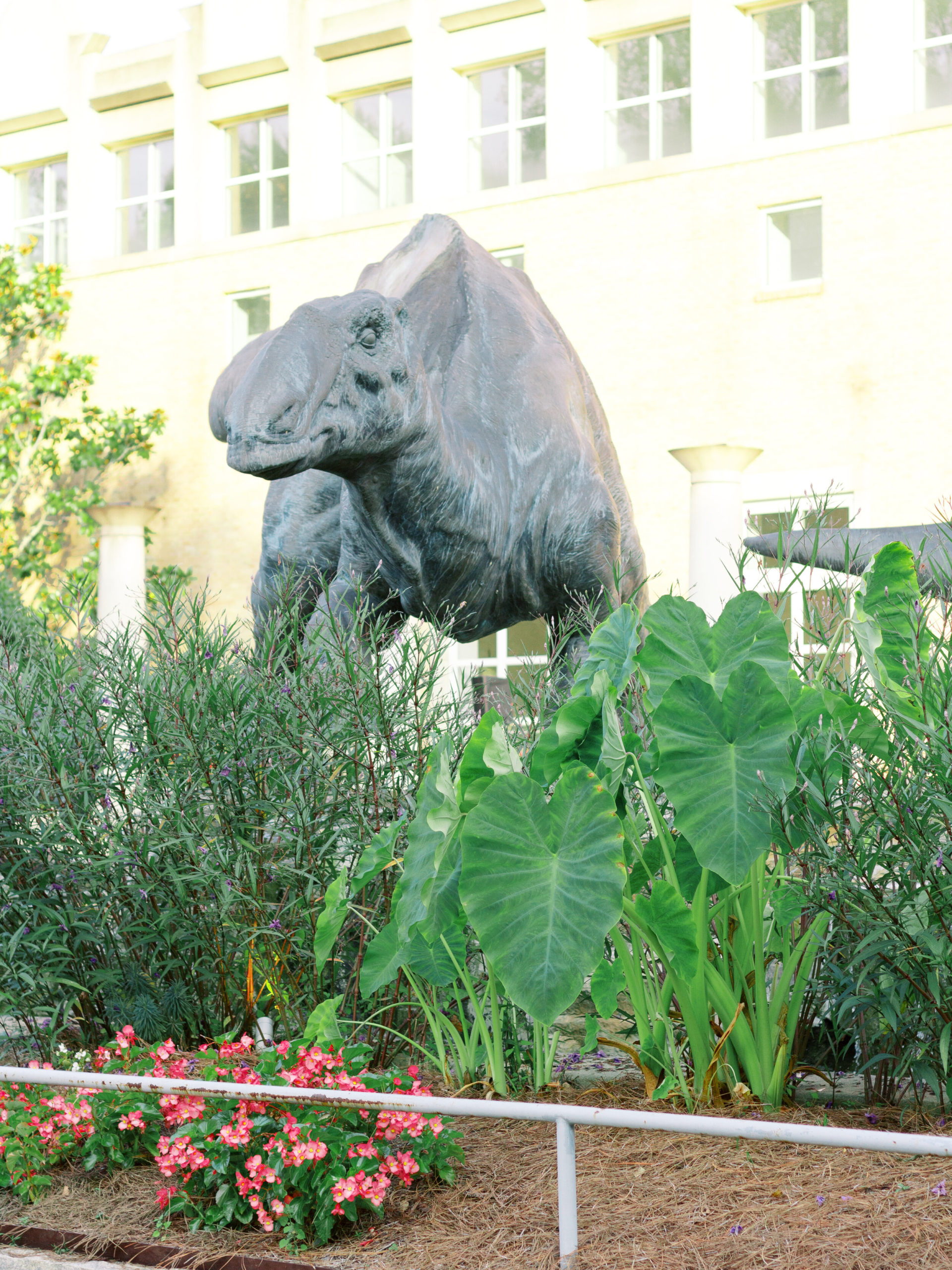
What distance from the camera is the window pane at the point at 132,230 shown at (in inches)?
773

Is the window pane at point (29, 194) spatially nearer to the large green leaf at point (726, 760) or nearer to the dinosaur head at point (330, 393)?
the dinosaur head at point (330, 393)

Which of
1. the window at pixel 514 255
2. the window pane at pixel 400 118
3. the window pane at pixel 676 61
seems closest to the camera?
the window pane at pixel 676 61

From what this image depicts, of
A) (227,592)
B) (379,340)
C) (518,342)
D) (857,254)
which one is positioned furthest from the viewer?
(227,592)

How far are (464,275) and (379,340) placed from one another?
3.92 ft

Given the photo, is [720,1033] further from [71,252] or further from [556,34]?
[71,252]

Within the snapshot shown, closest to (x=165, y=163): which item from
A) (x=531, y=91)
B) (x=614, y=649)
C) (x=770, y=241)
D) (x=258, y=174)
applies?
(x=258, y=174)

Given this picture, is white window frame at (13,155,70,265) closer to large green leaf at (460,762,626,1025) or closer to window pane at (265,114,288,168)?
window pane at (265,114,288,168)

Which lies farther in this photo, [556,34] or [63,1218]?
[556,34]

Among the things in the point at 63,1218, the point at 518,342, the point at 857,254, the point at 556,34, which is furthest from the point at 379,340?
the point at 556,34

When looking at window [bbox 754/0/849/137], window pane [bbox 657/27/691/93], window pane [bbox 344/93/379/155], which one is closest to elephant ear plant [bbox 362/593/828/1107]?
window [bbox 754/0/849/137]

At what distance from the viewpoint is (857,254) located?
1459 cm

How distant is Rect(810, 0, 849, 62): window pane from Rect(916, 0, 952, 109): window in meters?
0.83

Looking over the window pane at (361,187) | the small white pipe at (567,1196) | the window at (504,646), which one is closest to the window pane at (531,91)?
the window pane at (361,187)

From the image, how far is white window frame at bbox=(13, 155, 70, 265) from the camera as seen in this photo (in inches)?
800
